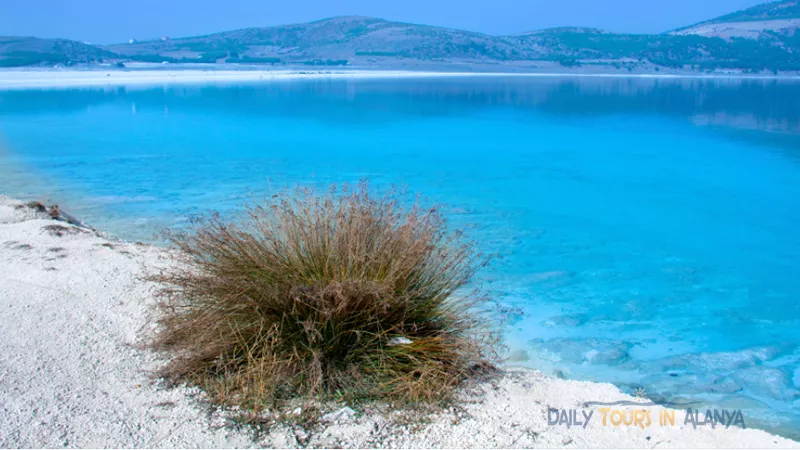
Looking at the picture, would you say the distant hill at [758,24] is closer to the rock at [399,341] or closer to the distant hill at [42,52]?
the distant hill at [42,52]

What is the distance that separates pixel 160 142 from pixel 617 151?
10457mm

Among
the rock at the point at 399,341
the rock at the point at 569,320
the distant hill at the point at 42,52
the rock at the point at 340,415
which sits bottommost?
the rock at the point at 569,320

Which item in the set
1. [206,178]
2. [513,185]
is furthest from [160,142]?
[513,185]

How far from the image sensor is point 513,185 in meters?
11.1

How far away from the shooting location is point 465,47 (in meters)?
98.4

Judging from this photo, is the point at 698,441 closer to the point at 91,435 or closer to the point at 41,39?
the point at 91,435

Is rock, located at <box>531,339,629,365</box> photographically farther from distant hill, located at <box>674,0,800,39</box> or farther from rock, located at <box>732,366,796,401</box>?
distant hill, located at <box>674,0,800,39</box>

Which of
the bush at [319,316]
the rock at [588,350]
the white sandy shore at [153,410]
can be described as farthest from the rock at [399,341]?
the rock at [588,350]

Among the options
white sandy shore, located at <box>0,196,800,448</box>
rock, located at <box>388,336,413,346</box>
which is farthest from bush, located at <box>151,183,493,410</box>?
white sandy shore, located at <box>0,196,800,448</box>

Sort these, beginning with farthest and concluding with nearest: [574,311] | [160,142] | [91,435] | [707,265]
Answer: [160,142] → [707,265] → [574,311] → [91,435]

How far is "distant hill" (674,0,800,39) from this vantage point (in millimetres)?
111400

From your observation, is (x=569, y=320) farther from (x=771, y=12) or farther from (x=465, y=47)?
(x=771, y=12)

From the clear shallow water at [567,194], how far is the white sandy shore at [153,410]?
4.07 ft

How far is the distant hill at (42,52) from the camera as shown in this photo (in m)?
58.8
